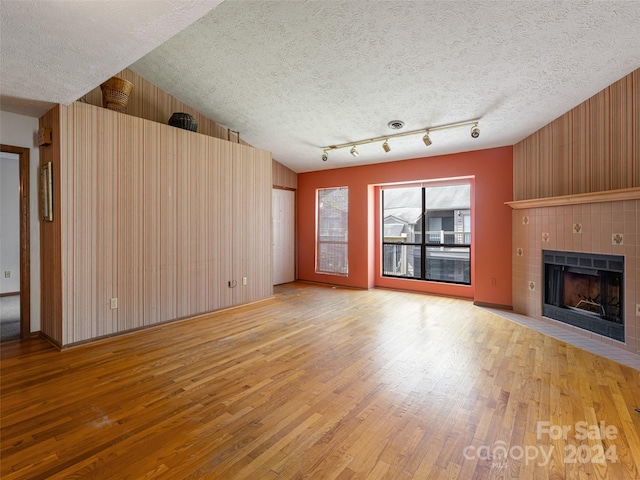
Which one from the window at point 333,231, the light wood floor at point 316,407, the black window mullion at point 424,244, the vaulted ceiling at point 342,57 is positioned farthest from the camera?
the window at point 333,231

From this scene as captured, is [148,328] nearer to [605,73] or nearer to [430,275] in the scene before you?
[430,275]

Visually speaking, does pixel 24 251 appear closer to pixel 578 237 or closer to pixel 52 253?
pixel 52 253

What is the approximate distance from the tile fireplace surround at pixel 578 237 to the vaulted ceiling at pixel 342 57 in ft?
3.85

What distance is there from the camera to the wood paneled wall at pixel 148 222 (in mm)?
3145

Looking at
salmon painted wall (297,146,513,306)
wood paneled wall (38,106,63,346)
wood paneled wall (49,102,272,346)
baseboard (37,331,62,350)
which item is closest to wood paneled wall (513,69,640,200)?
salmon painted wall (297,146,513,306)

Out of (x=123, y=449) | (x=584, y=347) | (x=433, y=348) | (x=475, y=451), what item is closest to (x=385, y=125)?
(x=433, y=348)

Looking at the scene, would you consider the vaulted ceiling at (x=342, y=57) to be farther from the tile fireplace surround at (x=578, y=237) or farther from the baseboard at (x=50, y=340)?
the baseboard at (x=50, y=340)

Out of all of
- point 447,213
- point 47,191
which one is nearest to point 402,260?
point 447,213

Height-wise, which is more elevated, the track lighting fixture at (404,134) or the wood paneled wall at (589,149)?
the track lighting fixture at (404,134)

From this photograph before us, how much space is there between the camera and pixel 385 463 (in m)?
1.58

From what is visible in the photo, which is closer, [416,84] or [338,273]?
[416,84]

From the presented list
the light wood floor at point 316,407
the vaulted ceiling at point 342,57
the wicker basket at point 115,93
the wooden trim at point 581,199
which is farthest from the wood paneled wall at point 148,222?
the wooden trim at point 581,199

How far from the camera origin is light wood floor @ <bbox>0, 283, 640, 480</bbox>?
1574 millimetres

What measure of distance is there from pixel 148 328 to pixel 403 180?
469cm
